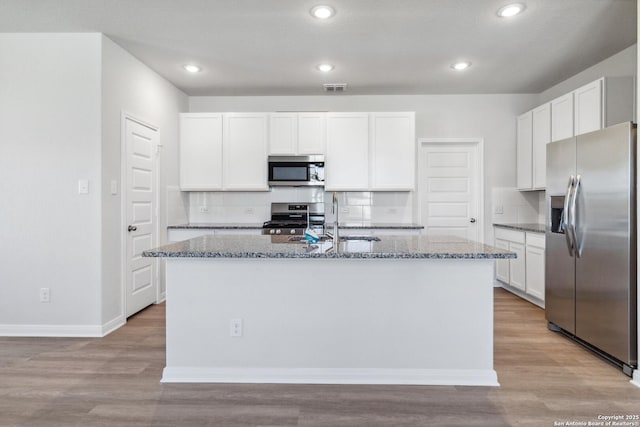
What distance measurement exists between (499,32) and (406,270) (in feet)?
7.29

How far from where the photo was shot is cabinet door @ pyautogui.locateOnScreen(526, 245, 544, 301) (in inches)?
146

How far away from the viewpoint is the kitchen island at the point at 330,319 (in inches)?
88.5

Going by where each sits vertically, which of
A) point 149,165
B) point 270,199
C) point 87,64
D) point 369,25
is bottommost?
point 270,199

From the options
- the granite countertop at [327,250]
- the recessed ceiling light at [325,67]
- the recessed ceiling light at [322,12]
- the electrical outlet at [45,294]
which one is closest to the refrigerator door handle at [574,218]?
the granite countertop at [327,250]

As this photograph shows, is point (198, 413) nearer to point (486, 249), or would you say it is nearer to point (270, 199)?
point (486, 249)

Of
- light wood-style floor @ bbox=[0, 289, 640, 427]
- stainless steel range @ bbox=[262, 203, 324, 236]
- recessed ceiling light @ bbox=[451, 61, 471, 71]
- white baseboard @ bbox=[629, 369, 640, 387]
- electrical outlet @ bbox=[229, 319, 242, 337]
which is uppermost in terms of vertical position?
recessed ceiling light @ bbox=[451, 61, 471, 71]

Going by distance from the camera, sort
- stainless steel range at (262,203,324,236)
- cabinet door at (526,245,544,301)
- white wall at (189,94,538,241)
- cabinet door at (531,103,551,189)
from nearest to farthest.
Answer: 1. cabinet door at (526,245,544,301)
2. cabinet door at (531,103,551,189)
3. stainless steel range at (262,203,324,236)
4. white wall at (189,94,538,241)

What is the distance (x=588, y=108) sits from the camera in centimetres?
336

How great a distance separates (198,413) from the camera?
6.39ft

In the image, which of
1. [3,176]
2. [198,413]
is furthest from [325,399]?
[3,176]

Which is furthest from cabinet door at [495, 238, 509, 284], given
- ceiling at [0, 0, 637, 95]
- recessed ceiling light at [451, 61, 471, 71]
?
recessed ceiling light at [451, 61, 471, 71]

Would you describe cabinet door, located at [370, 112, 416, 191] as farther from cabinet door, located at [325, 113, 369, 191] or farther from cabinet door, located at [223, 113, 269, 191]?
cabinet door, located at [223, 113, 269, 191]

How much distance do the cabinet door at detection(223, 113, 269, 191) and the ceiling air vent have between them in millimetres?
810

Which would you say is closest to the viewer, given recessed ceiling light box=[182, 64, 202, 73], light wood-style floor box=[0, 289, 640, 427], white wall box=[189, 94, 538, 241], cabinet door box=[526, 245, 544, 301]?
light wood-style floor box=[0, 289, 640, 427]
